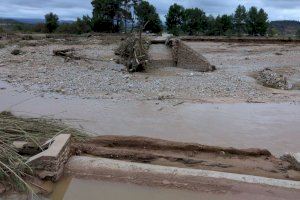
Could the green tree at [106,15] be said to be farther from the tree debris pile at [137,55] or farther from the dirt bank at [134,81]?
the tree debris pile at [137,55]

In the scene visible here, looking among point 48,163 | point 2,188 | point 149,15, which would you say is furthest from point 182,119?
point 149,15

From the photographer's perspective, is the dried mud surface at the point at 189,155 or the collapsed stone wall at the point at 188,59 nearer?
the dried mud surface at the point at 189,155

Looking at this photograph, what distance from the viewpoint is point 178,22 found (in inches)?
2021


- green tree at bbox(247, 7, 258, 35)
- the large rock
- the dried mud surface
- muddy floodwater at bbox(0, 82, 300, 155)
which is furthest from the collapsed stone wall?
green tree at bbox(247, 7, 258, 35)

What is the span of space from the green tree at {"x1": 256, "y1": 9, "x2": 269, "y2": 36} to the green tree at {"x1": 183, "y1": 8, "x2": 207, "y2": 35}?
6.08 m

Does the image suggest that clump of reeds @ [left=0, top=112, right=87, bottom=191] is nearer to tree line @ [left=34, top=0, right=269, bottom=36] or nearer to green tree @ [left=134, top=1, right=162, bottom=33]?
green tree @ [left=134, top=1, right=162, bottom=33]

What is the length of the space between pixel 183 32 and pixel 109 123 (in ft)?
136

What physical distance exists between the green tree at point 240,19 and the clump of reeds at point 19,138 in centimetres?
4526

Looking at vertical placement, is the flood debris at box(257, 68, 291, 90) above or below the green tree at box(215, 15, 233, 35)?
below

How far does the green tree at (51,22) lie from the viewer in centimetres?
4959

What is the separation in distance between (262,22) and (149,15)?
13.5 metres

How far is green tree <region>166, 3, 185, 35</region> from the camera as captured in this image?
2007 inches

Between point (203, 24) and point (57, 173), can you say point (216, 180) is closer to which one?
point (57, 173)

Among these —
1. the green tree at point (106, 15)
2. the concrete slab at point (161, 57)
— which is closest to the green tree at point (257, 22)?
the green tree at point (106, 15)
